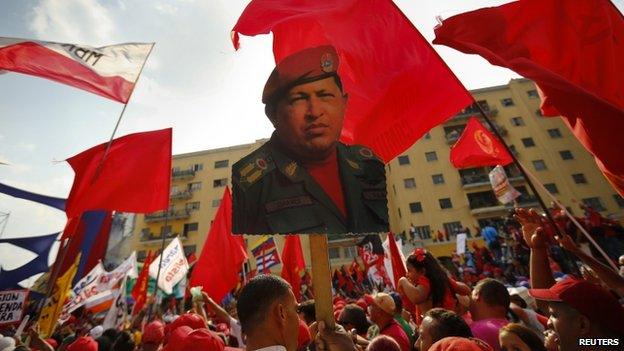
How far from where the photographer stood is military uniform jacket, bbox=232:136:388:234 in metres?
2.34

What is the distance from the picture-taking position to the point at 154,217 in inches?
1521

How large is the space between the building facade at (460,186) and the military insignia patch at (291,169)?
86.6ft

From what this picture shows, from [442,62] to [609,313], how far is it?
2446 millimetres

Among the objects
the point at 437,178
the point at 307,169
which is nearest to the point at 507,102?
the point at 437,178

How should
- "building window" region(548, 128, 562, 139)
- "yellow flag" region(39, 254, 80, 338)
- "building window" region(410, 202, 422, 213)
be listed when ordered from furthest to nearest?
"building window" region(548, 128, 562, 139) < "building window" region(410, 202, 422, 213) < "yellow flag" region(39, 254, 80, 338)

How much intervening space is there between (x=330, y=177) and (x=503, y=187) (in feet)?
12.7

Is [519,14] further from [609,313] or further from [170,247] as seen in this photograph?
[170,247]

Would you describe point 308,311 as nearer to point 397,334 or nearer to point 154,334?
point 397,334

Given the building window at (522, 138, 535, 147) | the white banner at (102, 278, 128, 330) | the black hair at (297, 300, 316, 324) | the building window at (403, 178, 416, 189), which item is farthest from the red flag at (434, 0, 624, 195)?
the building window at (522, 138, 535, 147)

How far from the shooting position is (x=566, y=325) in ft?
6.61

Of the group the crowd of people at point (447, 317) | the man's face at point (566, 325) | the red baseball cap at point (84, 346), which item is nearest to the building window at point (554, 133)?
the crowd of people at point (447, 317)

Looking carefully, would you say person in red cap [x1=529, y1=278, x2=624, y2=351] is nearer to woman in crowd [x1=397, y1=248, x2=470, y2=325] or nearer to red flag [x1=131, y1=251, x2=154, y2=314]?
woman in crowd [x1=397, y1=248, x2=470, y2=325]

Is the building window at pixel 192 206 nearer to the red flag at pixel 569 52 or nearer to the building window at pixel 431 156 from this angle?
the building window at pixel 431 156

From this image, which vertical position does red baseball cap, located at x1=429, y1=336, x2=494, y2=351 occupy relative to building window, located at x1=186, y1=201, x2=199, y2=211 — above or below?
below
